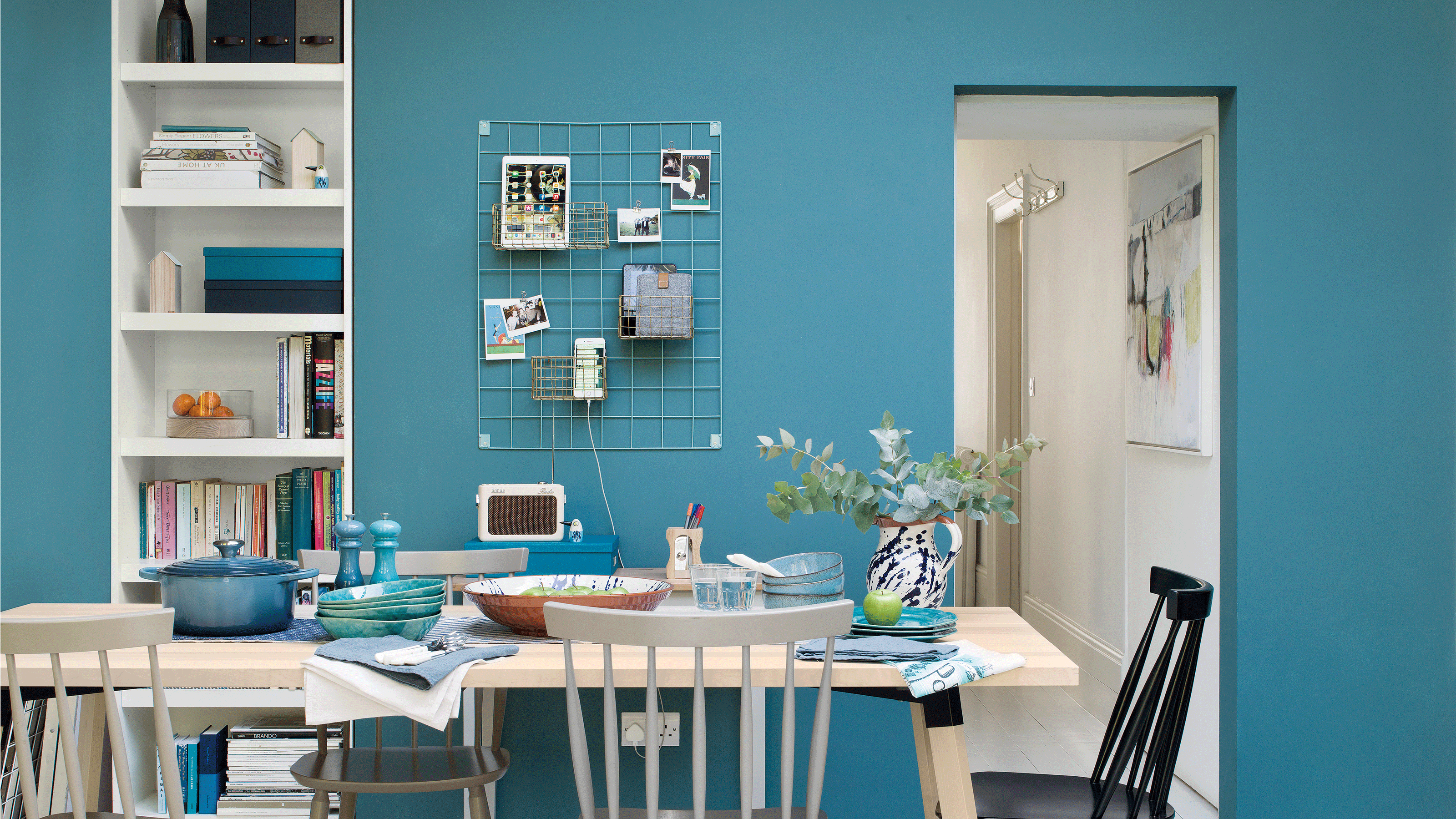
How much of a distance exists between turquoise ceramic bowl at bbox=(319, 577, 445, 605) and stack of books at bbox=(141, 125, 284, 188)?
1379 millimetres

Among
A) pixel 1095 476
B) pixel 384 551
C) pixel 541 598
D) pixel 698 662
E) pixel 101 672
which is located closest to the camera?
pixel 698 662

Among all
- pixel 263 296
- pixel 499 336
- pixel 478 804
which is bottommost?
pixel 478 804

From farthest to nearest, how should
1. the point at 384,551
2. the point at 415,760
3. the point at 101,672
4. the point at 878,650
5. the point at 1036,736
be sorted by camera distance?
the point at 1036,736 < the point at 415,760 < the point at 384,551 < the point at 878,650 < the point at 101,672

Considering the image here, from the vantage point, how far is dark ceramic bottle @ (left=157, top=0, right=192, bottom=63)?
271 cm

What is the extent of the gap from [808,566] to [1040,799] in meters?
0.60

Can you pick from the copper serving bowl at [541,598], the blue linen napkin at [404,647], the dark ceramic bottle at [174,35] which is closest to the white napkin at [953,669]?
the copper serving bowl at [541,598]

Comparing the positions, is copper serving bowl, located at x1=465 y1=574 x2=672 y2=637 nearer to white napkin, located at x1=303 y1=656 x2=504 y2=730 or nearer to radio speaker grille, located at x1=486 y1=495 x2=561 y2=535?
white napkin, located at x1=303 y1=656 x2=504 y2=730

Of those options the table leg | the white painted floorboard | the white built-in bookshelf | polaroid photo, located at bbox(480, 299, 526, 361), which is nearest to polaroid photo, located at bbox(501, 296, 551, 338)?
polaroid photo, located at bbox(480, 299, 526, 361)

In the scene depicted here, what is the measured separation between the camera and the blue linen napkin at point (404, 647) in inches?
59.2

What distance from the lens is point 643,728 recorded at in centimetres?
270

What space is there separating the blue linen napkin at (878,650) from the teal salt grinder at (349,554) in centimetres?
79

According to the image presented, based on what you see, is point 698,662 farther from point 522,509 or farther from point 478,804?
point 522,509

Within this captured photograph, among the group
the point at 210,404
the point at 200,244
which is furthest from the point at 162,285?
the point at 210,404

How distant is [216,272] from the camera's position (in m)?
2.68
